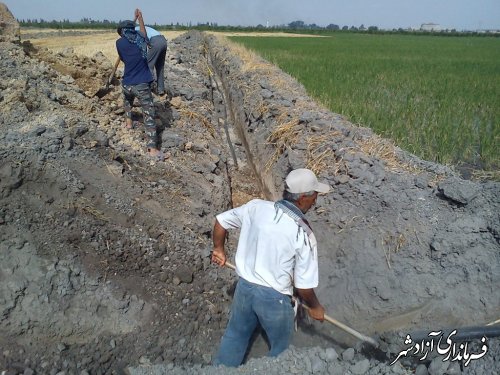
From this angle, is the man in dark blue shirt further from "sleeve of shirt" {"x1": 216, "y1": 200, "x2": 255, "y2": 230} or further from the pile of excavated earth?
"sleeve of shirt" {"x1": 216, "y1": 200, "x2": 255, "y2": 230}

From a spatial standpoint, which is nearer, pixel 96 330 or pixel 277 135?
pixel 96 330

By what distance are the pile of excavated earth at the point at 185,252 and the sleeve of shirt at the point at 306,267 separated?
571 mm

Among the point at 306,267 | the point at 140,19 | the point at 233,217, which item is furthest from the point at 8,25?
the point at 306,267

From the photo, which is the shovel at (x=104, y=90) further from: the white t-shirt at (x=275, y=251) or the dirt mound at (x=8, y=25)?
the white t-shirt at (x=275, y=251)

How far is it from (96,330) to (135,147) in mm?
2883

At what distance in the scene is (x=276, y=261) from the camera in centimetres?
286

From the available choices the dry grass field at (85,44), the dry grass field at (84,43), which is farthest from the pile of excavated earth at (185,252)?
the dry grass field at (85,44)

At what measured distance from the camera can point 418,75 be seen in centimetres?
1412

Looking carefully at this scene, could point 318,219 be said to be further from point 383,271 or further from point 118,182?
point 118,182

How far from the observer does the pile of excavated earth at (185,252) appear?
3.46 meters

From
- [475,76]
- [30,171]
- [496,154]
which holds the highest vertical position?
[30,171]

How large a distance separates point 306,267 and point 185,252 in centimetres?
199

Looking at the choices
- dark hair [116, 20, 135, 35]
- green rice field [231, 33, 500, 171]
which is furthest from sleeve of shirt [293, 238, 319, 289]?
dark hair [116, 20, 135, 35]

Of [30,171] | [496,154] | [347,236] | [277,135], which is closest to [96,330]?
[30,171]
